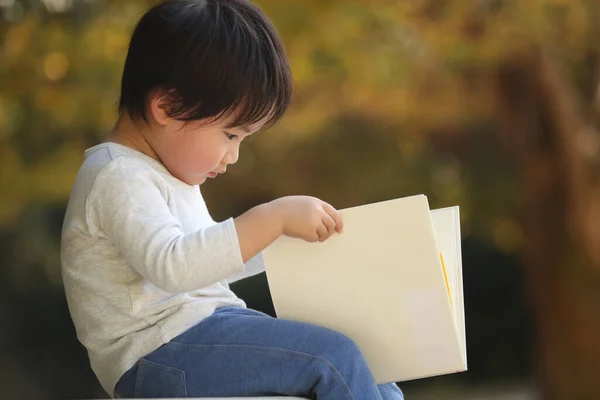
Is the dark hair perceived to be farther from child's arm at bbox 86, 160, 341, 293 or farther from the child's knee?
the child's knee

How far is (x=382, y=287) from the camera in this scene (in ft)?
3.14

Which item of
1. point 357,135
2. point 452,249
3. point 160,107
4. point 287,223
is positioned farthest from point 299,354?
point 357,135

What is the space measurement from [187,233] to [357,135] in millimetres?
2521

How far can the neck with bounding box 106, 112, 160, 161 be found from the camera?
1092mm

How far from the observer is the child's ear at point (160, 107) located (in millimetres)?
1053

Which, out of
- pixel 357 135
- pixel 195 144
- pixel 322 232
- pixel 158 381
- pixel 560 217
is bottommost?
pixel 560 217

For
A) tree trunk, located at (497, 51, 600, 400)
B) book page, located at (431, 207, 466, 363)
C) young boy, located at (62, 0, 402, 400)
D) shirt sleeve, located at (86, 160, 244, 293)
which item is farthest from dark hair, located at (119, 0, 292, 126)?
tree trunk, located at (497, 51, 600, 400)

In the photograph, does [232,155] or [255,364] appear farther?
[232,155]

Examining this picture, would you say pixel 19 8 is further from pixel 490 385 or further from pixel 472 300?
pixel 490 385

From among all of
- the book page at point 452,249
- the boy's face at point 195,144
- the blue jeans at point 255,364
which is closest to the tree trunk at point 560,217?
the book page at point 452,249

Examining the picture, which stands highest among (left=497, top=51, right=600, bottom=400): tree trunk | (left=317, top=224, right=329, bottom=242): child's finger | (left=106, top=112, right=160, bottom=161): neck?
(left=106, top=112, right=160, bottom=161): neck

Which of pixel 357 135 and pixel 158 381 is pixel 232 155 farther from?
pixel 357 135

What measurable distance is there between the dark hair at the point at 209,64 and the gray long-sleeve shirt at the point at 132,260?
0.10 meters

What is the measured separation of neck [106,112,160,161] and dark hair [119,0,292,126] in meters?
0.02
